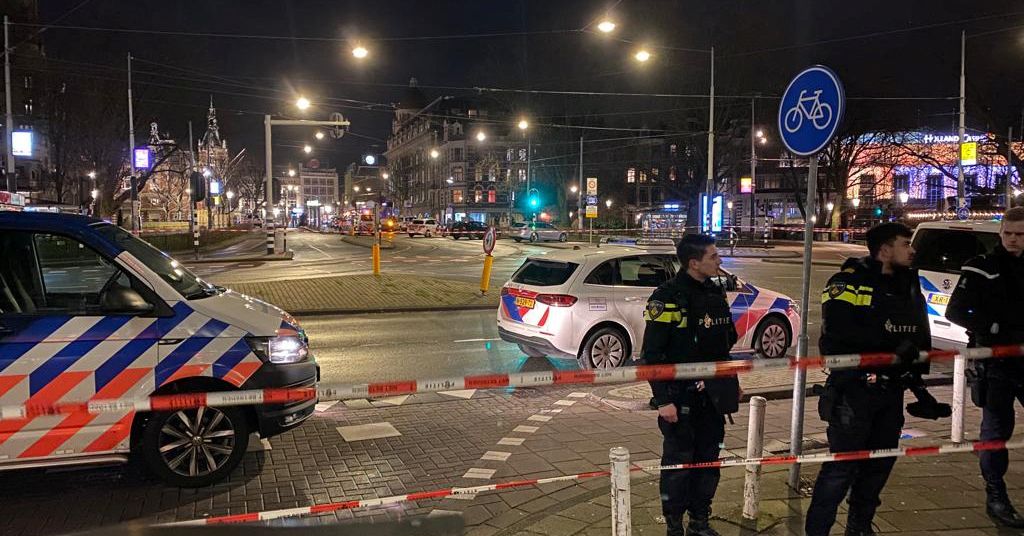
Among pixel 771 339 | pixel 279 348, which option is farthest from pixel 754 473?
pixel 771 339

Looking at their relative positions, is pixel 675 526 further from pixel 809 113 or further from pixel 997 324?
pixel 809 113

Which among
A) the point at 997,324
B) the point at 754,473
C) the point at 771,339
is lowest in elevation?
the point at 771,339

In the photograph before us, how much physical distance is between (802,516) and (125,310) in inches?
180

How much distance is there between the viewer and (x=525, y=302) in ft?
28.7

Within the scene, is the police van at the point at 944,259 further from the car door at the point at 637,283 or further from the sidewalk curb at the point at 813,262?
the sidewalk curb at the point at 813,262

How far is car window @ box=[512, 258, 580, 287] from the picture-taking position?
863 centimetres

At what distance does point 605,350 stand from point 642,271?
3.84 ft

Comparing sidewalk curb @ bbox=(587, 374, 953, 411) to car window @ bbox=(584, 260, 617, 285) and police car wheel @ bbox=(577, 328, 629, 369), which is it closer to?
police car wheel @ bbox=(577, 328, 629, 369)

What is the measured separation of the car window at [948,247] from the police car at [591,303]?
84.2 inches

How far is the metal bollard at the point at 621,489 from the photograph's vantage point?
304 cm

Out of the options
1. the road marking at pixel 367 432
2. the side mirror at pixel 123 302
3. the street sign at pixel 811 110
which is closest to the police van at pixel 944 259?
the street sign at pixel 811 110

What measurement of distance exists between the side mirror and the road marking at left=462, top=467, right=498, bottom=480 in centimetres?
256

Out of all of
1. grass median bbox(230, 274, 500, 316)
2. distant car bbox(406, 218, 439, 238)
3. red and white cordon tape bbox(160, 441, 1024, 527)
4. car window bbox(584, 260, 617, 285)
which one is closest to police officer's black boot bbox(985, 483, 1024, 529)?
red and white cordon tape bbox(160, 441, 1024, 527)

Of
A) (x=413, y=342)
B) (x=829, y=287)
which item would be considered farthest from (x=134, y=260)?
(x=413, y=342)
